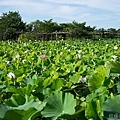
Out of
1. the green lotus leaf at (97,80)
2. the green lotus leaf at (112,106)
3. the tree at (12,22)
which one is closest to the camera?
the green lotus leaf at (112,106)

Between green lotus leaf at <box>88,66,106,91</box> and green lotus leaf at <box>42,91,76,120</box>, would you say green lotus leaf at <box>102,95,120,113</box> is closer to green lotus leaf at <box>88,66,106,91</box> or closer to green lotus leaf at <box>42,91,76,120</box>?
green lotus leaf at <box>42,91,76,120</box>

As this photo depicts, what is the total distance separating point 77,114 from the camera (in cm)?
93

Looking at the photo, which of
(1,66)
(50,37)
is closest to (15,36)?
(50,37)

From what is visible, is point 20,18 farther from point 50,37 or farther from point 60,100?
point 60,100

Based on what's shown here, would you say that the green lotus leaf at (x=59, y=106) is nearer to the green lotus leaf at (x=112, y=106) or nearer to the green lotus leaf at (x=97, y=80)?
the green lotus leaf at (x=112, y=106)

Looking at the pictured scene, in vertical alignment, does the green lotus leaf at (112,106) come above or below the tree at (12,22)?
below

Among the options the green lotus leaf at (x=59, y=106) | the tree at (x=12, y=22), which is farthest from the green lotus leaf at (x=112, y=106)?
the tree at (x=12, y=22)

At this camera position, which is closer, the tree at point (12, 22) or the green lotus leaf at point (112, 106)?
the green lotus leaf at point (112, 106)

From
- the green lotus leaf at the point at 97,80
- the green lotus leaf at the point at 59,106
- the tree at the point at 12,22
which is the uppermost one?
the tree at the point at 12,22

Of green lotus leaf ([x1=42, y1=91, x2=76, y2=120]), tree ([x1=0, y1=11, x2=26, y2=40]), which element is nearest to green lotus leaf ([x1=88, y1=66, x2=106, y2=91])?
green lotus leaf ([x1=42, y1=91, x2=76, y2=120])

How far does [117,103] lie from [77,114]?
0.48 feet

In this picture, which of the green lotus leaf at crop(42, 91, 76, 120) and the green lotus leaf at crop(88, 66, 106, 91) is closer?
the green lotus leaf at crop(42, 91, 76, 120)

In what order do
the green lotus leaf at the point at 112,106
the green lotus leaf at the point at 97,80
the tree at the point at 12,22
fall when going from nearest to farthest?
the green lotus leaf at the point at 112,106, the green lotus leaf at the point at 97,80, the tree at the point at 12,22

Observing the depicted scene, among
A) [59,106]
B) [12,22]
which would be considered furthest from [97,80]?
[12,22]
